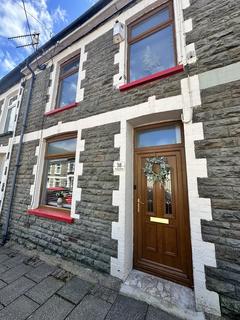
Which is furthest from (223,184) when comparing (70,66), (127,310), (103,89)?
(70,66)

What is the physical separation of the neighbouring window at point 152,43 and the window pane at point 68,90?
1.94 m

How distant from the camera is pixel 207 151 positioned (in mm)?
2293

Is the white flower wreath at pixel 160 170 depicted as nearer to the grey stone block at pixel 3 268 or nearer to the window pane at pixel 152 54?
the window pane at pixel 152 54

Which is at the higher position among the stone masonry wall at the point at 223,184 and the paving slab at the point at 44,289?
the stone masonry wall at the point at 223,184

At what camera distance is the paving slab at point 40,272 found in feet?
9.11

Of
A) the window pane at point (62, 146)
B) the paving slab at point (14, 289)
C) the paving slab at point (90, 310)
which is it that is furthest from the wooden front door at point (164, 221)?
the window pane at point (62, 146)

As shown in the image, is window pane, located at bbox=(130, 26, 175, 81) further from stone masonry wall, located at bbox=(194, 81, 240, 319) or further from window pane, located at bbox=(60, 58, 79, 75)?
window pane, located at bbox=(60, 58, 79, 75)

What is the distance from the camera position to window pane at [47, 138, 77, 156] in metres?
4.09

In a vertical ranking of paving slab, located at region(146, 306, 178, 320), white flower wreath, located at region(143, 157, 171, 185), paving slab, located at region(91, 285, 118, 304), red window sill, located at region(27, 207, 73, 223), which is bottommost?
paving slab, located at region(91, 285, 118, 304)

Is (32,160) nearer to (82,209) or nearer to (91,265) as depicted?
(82,209)

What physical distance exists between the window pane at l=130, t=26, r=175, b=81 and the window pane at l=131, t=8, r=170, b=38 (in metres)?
0.24

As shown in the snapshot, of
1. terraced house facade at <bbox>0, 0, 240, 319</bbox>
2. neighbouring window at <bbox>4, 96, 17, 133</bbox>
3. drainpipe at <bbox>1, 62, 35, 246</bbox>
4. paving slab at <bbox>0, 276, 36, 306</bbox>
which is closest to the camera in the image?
terraced house facade at <bbox>0, 0, 240, 319</bbox>

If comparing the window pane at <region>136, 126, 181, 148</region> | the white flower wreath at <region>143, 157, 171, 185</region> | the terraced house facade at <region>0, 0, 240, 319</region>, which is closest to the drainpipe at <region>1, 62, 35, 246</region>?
the terraced house facade at <region>0, 0, 240, 319</region>

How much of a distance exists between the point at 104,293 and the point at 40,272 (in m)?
1.38
